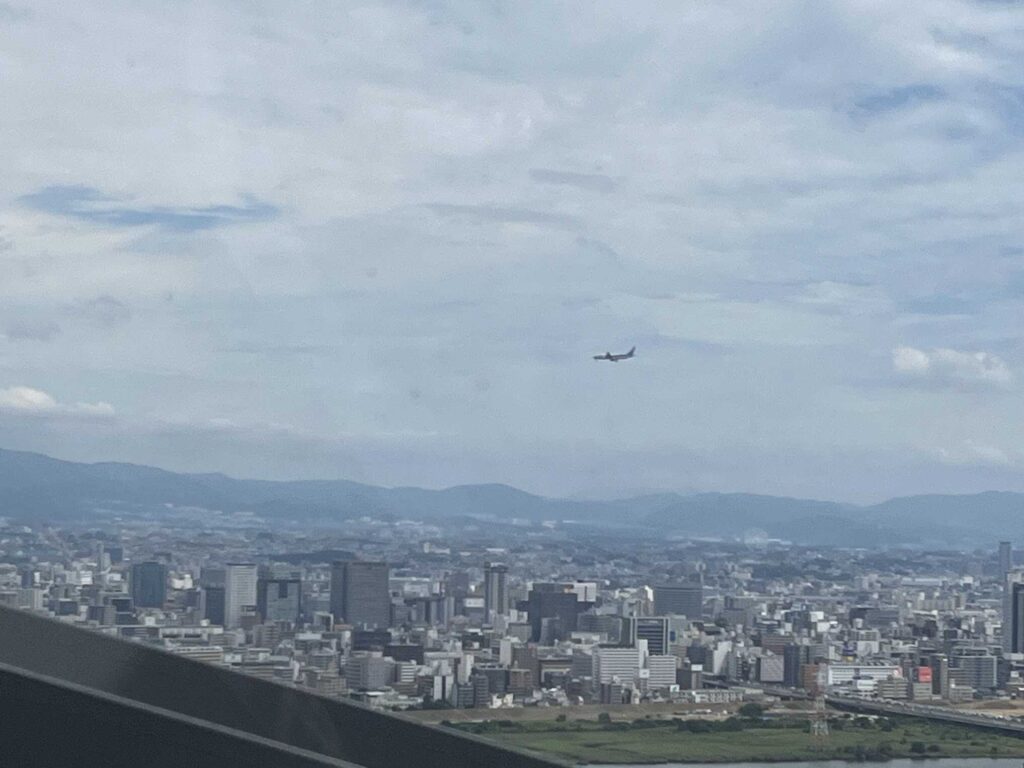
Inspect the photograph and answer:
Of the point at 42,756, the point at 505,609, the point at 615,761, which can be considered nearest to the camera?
the point at 42,756

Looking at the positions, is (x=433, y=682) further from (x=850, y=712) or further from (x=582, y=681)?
(x=850, y=712)

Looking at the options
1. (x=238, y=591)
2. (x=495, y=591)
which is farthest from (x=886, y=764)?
(x=495, y=591)

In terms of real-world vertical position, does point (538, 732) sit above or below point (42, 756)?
below

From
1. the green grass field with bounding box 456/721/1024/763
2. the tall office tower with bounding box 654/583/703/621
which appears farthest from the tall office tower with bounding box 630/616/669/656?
the green grass field with bounding box 456/721/1024/763

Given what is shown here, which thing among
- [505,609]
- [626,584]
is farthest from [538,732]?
[626,584]

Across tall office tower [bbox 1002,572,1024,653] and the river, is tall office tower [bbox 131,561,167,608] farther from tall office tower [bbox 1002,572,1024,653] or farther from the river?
the river

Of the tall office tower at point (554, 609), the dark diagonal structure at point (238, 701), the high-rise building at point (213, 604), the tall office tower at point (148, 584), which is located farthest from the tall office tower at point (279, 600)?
the dark diagonal structure at point (238, 701)
